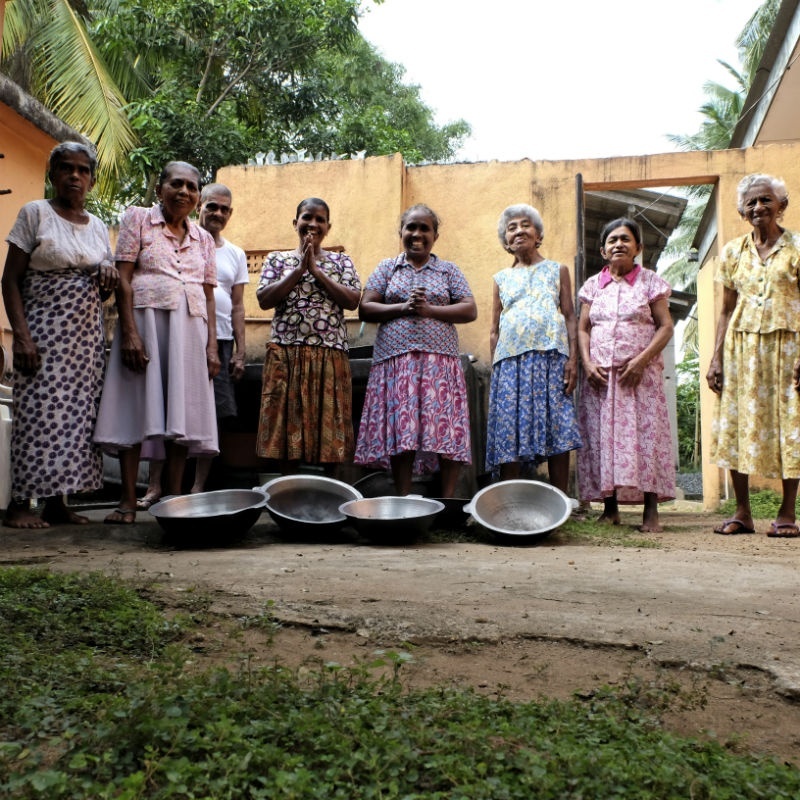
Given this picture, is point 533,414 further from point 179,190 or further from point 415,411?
point 179,190

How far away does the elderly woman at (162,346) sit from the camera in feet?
14.8

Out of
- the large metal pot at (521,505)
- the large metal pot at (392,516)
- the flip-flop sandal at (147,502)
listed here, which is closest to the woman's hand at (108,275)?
the flip-flop sandal at (147,502)

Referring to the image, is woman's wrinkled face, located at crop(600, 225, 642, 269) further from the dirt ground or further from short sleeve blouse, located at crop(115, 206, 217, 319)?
short sleeve blouse, located at crop(115, 206, 217, 319)

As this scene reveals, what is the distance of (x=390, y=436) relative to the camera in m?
4.95

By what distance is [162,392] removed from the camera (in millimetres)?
4590

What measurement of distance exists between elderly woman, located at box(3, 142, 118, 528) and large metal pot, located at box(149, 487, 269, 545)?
547mm

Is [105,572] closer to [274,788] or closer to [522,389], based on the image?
[274,788]

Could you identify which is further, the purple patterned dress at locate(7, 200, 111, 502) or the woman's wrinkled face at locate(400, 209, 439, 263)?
the woman's wrinkled face at locate(400, 209, 439, 263)

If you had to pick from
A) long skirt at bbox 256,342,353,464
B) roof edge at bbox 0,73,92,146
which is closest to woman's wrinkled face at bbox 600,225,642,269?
long skirt at bbox 256,342,353,464

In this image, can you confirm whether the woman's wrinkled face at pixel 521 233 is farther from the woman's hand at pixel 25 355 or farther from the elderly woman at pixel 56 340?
the woman's hand at pixel 25 355

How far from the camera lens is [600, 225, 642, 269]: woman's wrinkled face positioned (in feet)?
17.8

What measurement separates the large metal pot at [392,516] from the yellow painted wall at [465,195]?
3.25 metres

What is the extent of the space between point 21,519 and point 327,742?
320cm

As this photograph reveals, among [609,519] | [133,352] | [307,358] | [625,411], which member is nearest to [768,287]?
[625,411]
